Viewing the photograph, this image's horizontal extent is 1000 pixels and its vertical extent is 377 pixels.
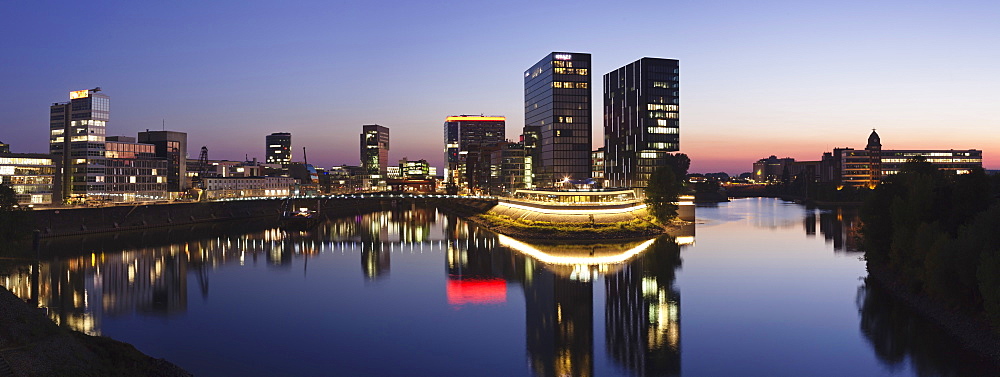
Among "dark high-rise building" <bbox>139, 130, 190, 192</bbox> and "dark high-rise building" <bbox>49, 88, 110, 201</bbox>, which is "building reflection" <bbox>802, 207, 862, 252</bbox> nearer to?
"dark high-rise building" <bbox>49, 88, 110, 201</bbox>

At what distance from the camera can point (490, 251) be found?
250ft

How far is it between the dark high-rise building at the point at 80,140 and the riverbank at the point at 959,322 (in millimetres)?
126700

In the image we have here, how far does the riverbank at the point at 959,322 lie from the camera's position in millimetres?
30552

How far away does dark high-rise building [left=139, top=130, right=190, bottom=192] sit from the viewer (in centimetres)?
15238

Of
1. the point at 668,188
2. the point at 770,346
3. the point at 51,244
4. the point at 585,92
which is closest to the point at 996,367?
the point at 770,346

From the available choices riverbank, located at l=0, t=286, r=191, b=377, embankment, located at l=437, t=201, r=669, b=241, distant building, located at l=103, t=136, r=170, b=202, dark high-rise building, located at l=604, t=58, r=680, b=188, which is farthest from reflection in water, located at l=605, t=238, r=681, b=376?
distant building, located at l=103, t=136, r=170, b=202

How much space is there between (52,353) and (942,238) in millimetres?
42026

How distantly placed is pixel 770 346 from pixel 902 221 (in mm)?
19273

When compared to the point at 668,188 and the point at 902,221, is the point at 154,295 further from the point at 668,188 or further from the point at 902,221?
the point at 668,188

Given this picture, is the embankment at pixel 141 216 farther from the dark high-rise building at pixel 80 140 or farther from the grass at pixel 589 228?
the grass at pixel 589 228

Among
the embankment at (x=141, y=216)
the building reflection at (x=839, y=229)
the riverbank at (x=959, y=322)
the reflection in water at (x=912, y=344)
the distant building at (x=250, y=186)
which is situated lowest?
the reflection in water at (x=912, y=344)

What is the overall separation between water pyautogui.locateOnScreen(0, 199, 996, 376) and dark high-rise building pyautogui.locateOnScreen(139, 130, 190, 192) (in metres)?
78.9

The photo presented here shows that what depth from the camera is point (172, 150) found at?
154 meters

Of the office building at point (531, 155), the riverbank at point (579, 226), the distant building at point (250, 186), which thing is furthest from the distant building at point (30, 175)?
the office building at point (531, 155)
